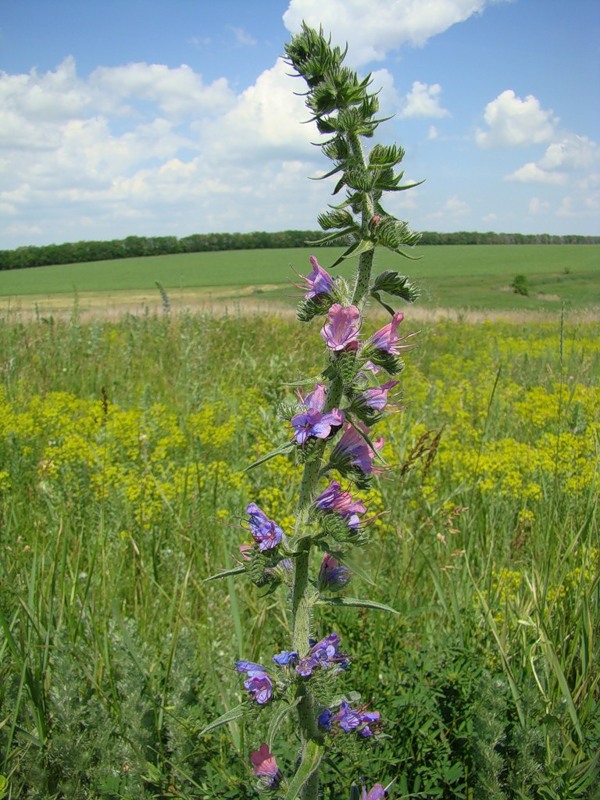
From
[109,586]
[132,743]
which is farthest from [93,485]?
[132,743]

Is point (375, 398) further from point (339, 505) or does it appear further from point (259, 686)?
point (259, 686)

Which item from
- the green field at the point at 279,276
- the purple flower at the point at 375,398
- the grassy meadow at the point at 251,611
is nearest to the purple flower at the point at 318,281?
the purple flower at the point at 375,398

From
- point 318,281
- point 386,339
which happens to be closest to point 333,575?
point 386,339

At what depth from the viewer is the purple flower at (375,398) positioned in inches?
53.7

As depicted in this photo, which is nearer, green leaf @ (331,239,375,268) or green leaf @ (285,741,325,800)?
green leaf @ (285,741,325,800)

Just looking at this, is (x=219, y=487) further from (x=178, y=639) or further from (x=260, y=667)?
(x=260, y=667)

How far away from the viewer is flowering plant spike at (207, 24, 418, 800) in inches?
52.3

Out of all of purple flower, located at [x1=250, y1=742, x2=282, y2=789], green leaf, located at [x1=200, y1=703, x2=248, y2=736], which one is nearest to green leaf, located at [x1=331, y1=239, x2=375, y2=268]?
green leaf, located at [x1=200, y1=703, x2=248, y2=736]

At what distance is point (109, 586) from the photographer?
9.00ft

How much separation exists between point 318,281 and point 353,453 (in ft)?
1.27

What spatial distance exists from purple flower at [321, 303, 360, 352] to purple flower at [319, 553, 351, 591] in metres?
0.47

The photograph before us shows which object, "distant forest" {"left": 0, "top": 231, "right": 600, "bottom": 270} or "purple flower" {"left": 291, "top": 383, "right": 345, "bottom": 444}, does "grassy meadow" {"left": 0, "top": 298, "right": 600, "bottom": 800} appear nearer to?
"purple flower" {"left": 291, "top": 383, "right": 345, "bottom": 444}

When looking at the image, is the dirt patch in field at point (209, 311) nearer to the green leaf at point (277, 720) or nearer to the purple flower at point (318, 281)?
the purple flower at point (318, 281)

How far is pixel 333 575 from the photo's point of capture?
1.47 m
